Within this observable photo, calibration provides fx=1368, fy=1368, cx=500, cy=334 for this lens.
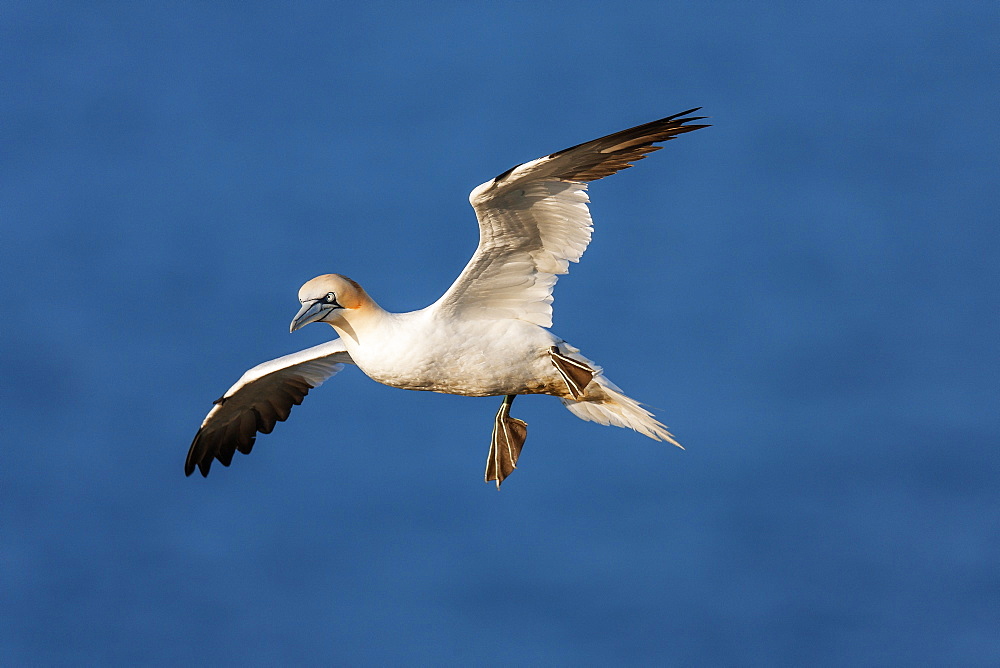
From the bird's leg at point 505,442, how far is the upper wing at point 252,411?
5.31 feet

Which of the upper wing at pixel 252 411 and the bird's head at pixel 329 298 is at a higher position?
the upper wing at pixel 252 411

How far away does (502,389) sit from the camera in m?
11.4

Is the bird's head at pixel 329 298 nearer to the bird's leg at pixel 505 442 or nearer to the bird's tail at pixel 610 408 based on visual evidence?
the bird's tail at pixel 610 408

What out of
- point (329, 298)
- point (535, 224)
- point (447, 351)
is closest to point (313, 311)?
point (329, 298)

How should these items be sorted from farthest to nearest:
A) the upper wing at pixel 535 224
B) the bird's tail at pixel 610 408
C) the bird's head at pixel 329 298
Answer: the bird's tail at pixel 610 408 < the bird's head at pixel 329 298 < the upper wing at pixel 535 224

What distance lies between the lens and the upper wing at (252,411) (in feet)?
44.2

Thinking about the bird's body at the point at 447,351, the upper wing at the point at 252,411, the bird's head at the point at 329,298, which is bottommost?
the bird's body at the point at 447,351

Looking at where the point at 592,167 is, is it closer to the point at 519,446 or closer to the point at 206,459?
the point at 519,446

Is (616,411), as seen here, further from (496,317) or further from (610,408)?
(496,317)

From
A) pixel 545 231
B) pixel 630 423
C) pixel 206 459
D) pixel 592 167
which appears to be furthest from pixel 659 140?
pixel 206 459

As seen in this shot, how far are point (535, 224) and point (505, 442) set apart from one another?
117 inches

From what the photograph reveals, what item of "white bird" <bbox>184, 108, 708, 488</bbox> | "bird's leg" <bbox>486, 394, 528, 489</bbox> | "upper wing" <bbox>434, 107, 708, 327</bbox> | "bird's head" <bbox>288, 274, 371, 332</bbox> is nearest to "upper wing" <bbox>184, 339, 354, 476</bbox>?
"bird's leg" <bbox>486, 394, 528, 489</bbox>

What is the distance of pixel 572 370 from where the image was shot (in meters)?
11.1

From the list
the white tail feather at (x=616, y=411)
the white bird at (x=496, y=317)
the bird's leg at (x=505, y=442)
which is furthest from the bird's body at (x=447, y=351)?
the bird's leg at (x=505, y=442)
